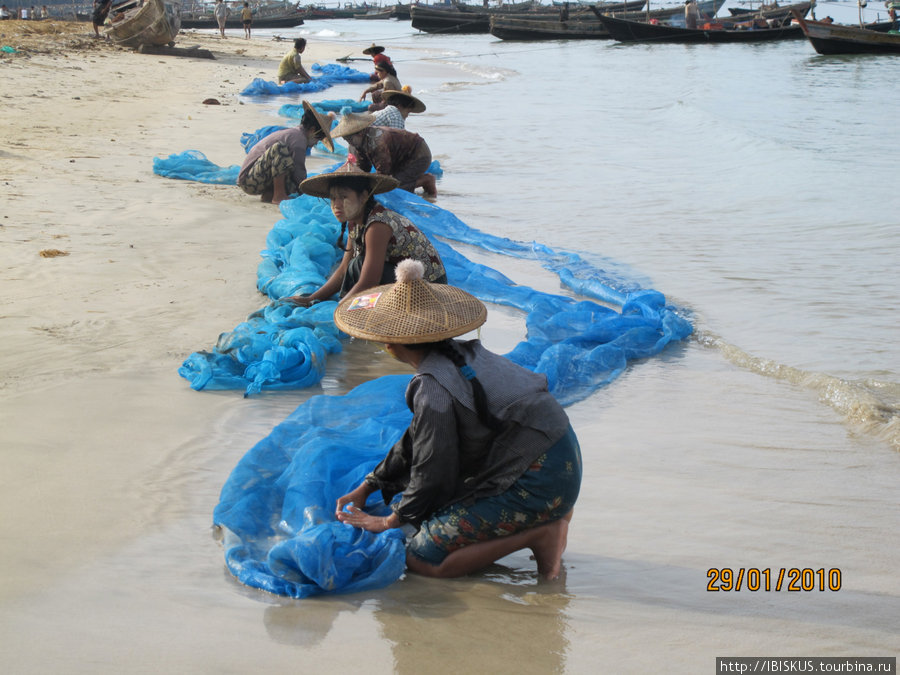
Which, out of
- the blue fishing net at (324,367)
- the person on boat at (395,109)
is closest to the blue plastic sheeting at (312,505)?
the blue fishing net at (324,367)

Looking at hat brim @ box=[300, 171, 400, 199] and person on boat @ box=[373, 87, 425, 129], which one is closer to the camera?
hat brim @ box=[300, 171, 400, 199]

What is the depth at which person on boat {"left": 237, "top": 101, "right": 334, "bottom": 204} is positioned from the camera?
21.5ft

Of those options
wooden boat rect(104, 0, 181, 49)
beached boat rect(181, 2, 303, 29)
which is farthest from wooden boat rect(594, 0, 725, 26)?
beached boat rect(181, 2, 303, 29)

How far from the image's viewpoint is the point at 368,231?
12.7ft

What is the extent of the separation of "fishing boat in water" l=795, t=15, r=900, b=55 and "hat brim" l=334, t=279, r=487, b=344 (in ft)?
82.7

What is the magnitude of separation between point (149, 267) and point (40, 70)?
991 cm

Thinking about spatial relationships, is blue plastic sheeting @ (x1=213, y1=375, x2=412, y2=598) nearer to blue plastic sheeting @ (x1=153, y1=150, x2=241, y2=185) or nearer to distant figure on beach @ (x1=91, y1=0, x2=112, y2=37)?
blue plastic sheeting @ (x1=153, y1=150, x2=241, y2=185)

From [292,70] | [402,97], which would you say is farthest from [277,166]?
[292,70]

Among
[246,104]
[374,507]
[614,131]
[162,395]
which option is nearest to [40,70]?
[246,104]

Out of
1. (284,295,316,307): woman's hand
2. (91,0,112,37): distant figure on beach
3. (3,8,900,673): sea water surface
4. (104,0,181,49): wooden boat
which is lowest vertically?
(3,8,900,673): sea water surface

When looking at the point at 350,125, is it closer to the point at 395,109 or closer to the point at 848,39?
the point at 395,109

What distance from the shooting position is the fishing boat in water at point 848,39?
24141 millimetres

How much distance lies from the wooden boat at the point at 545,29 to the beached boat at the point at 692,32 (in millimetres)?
2380

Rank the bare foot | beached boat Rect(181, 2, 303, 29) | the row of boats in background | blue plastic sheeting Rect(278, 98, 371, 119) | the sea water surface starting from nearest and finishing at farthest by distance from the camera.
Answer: the sea water surface, the bare foot, blue plastic sheeting Rect(278, 98, 371, 119), the row of boats in background, beached boat Rect(181, 2, 303, 29)
